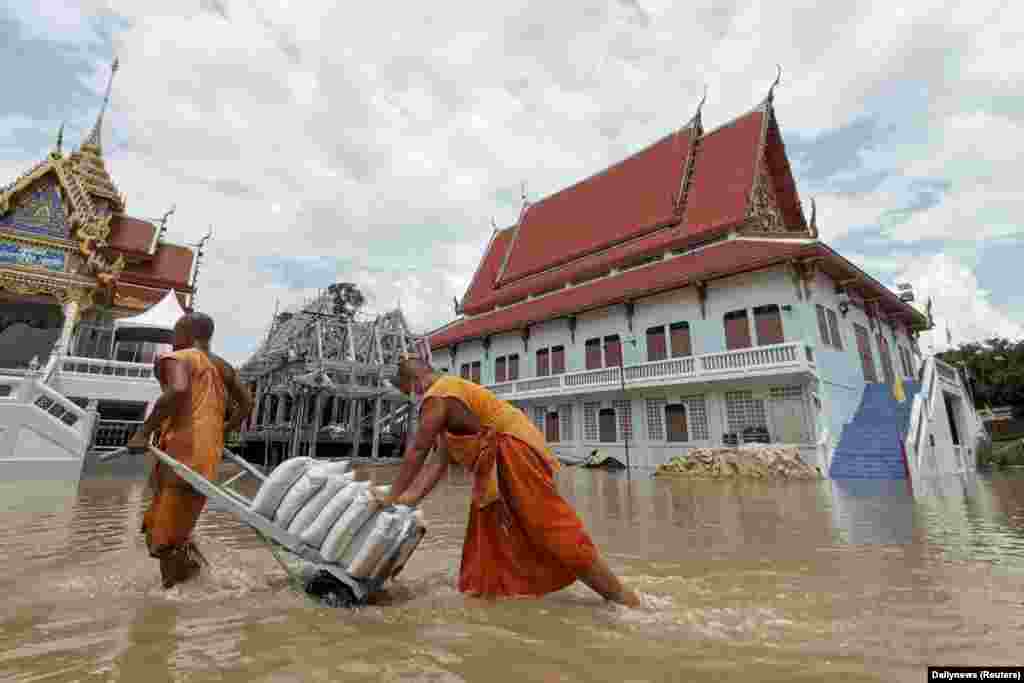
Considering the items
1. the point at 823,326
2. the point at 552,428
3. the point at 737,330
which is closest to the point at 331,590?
the point at 737,330

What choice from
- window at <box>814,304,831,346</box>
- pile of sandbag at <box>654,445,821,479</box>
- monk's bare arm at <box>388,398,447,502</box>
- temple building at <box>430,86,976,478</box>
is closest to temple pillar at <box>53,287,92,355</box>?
temple building at <box>430,86,976,478</box>

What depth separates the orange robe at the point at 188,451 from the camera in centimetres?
269

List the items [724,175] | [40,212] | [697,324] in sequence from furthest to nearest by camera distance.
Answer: [724,175], [40,212], [697,324]

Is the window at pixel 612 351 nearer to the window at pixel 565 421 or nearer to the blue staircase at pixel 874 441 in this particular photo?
the window at pixel 565 421

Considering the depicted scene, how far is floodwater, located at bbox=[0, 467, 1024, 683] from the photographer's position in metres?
1.73

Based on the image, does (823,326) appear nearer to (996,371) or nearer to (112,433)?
(112,433)

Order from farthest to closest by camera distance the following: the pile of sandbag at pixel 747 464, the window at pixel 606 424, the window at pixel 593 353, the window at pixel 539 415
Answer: the window at pixel 539 415
the window at pixel 593 353
the window at pixel 606 424
the pile of sandbag at pixel 747 464

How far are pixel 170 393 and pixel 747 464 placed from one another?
13570 millimetres

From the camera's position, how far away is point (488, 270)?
2788cm

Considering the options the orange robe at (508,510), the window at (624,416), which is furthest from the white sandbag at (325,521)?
the window at (624,416)

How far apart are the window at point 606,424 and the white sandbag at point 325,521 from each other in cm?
1614

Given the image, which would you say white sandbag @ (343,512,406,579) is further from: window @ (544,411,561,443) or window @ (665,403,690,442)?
window @ (544,411,561,443)

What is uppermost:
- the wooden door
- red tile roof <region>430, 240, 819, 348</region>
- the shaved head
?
red tile roof <region>430, 240, 819, 348</region>

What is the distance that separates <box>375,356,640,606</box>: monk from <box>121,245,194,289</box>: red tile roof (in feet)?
69.5
